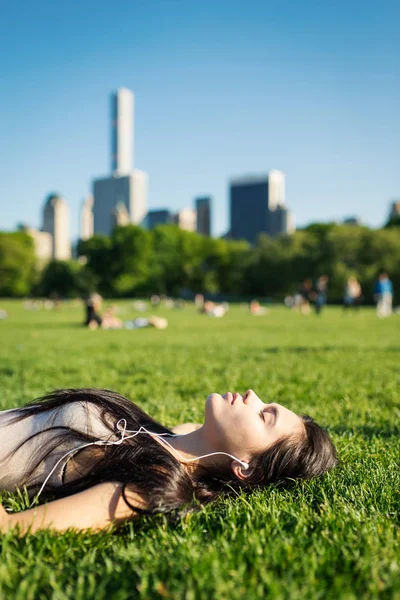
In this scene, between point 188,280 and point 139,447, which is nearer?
point 139,447

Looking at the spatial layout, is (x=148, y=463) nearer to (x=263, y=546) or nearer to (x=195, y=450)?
(x=195, y=450)

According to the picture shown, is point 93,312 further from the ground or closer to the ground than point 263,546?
→ further from the ground

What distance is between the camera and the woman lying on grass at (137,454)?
2309 mm

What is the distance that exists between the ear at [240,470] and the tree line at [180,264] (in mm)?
59188

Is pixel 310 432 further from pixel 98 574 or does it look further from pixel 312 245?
pixel 312 245

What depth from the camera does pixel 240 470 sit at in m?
2.67

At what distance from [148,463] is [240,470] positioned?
511 millimetres

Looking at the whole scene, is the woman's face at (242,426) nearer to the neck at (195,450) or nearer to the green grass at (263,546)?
the neck at (195,450)

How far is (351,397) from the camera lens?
550cm

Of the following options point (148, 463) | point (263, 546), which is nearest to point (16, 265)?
point (148, 463)

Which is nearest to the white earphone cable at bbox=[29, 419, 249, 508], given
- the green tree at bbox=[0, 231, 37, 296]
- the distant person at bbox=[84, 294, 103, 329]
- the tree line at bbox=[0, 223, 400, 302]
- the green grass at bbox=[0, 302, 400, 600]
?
the green grass at bbox=[0, 302, 400, 600]

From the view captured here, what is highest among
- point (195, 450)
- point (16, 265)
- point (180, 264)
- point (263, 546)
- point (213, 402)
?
point (180, 264)

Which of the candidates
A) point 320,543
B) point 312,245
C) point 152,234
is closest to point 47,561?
point 320,543

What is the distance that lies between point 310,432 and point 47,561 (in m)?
1.42
